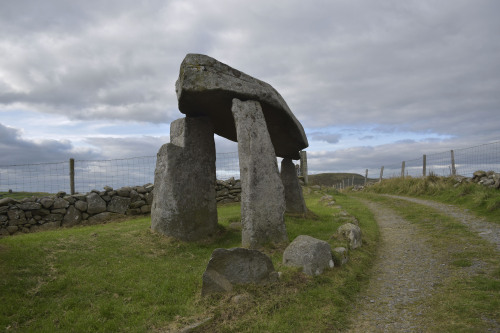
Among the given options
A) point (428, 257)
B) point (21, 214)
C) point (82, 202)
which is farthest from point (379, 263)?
point (21, 214)

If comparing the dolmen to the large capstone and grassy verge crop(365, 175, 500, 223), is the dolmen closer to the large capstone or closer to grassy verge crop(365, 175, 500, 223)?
the large capstone

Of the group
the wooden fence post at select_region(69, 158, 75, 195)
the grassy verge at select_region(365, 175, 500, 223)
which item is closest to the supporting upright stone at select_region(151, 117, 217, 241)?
the wooden fence post at select_region(69, 158, 75, 195)

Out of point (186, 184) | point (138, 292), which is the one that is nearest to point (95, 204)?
point (186, 184)

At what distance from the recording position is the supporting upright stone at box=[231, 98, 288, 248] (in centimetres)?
785

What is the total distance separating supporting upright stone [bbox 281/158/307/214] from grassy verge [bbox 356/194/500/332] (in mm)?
4087

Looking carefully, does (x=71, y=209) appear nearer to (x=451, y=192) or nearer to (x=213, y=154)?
(x=213, y=154)

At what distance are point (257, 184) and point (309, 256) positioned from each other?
82.6 inches

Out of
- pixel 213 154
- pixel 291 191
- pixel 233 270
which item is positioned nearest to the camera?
pixel 233 270

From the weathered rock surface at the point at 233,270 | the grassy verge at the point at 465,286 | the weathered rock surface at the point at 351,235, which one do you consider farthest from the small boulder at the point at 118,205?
the grassy verge at the point at 465,286

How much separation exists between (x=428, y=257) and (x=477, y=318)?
349cm

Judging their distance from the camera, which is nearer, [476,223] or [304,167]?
[476,223]

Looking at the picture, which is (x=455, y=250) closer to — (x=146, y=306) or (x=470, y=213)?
(x=470, y=213)

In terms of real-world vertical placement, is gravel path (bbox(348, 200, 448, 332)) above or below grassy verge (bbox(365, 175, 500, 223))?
below

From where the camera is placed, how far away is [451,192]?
55.4ft
